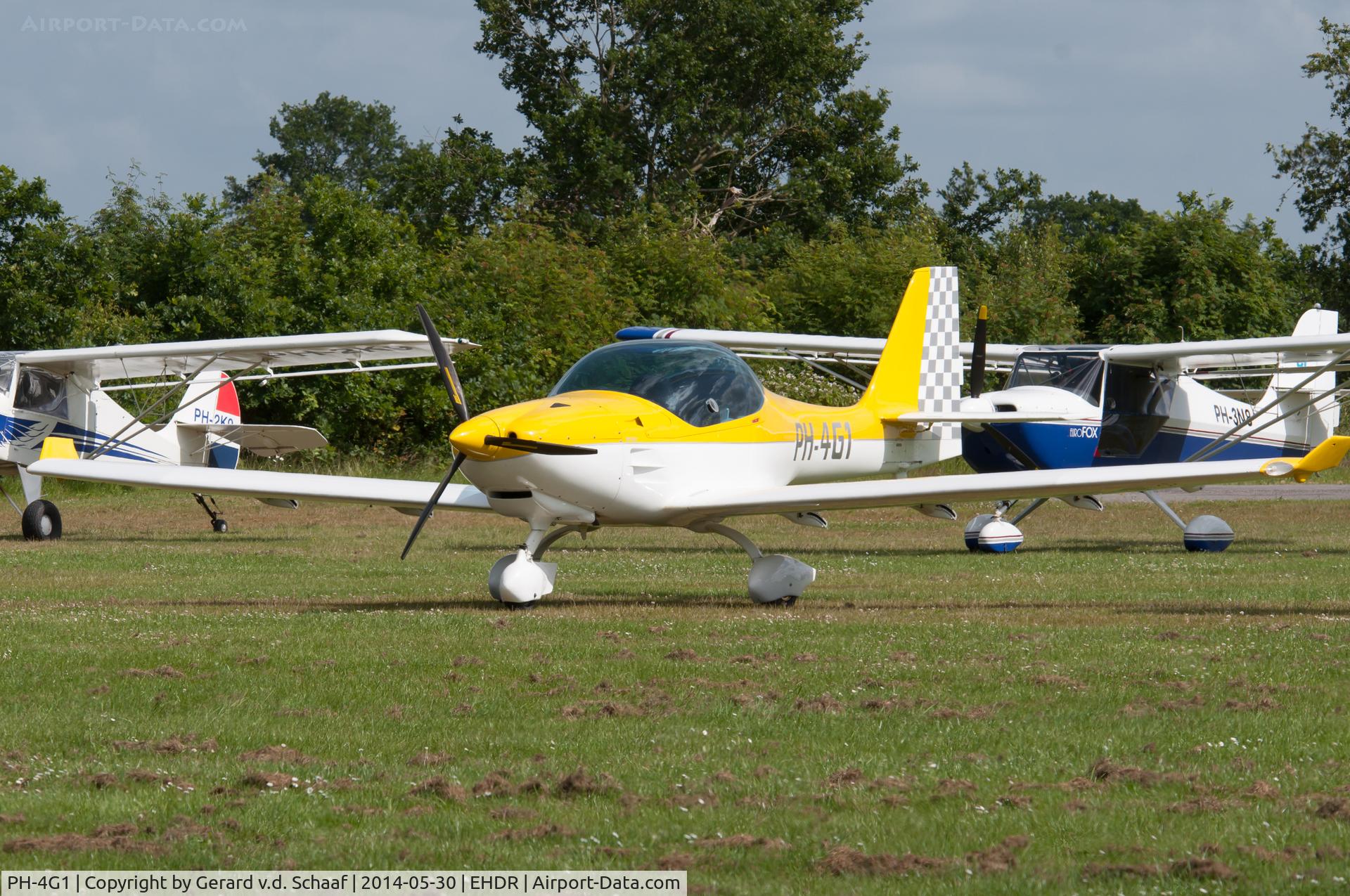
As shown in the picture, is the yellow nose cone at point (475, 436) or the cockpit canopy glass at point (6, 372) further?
the cockpit canopy glass at point (6, 372)

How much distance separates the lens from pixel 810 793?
209 inches

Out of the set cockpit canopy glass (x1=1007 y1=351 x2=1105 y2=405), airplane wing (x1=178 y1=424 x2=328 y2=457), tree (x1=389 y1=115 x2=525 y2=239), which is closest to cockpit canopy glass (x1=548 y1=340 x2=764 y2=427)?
cockpit canopy glass (x1=1007 y1=351 x2=1105 y2=405)

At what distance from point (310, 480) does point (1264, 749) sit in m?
8.60

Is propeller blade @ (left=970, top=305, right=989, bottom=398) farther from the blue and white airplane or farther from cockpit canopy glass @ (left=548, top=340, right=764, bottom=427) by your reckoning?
cockpit canopy glass @ (left=548, top=340, right=764, bottom=427)

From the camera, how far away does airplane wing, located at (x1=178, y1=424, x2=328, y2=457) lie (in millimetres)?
22047

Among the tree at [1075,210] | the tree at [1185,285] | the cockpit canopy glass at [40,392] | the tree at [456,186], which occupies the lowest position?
the cockpit canopy glass at [40,392]

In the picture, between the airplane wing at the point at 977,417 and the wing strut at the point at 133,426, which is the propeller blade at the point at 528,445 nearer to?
the airplane wing at the point at 977,417

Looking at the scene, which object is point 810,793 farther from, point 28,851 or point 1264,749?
point 28,851

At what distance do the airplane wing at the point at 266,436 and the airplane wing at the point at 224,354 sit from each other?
1121mm

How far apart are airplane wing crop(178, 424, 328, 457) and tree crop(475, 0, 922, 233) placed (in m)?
24.9

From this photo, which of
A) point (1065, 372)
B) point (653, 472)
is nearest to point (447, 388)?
point (653, 472)

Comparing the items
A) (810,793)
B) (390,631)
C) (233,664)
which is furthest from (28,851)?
(390,631)

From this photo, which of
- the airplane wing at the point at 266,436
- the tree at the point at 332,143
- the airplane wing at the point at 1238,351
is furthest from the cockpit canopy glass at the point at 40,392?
the tree at the point at 332,143

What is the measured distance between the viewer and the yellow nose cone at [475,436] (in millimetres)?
10109
